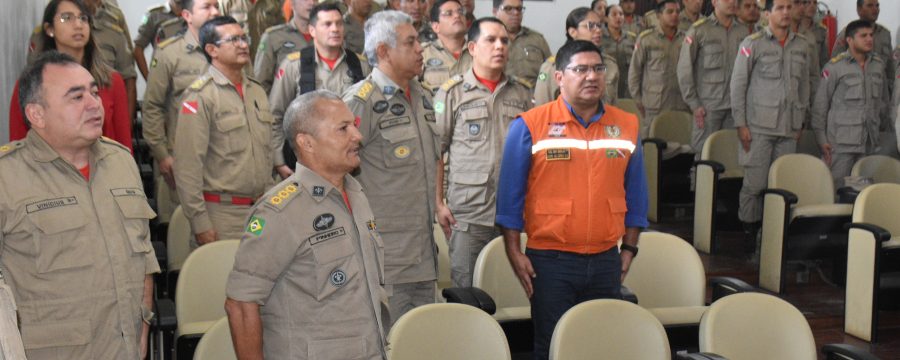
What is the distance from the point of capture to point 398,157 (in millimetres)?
3332

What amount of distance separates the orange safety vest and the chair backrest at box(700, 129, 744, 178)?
11.4 feet

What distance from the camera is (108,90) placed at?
355 cm

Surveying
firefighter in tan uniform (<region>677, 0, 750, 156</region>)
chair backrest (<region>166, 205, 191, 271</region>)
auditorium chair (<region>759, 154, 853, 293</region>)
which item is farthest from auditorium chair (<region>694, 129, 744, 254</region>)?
chair backrest (<region>166, 205, 191, 271</region>)

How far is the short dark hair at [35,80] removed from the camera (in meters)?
2.45

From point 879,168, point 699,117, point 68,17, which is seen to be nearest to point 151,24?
point 68,17

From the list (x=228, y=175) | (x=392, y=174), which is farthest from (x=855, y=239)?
(x=228, y=175)

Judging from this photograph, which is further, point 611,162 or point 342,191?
point 611,162

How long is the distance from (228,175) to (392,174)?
76 centimetres

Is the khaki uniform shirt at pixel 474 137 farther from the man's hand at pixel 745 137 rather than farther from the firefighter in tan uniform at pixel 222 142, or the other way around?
the man's hand at pixel 745 137

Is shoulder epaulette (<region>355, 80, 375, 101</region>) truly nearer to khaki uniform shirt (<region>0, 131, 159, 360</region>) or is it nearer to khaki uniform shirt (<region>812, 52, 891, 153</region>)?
khaki uniform shirt (<region>0, 131, 159, 360</region>)

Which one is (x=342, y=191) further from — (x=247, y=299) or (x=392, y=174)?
(x=392, y=174)

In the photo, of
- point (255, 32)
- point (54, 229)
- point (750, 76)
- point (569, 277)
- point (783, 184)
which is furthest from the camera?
point (255, 32)

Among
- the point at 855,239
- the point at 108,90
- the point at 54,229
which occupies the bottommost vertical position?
the point at 855,239

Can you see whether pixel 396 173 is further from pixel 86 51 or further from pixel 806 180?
pixel 806 180
